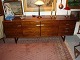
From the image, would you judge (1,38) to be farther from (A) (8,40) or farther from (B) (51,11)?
(B) (51,11)

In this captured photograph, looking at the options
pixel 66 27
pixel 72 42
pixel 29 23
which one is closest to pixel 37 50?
pixel 29 23

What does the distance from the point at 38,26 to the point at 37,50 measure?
0.67 meters

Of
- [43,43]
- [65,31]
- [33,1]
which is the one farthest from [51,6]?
[43,43]

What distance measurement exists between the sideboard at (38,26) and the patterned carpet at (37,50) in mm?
290

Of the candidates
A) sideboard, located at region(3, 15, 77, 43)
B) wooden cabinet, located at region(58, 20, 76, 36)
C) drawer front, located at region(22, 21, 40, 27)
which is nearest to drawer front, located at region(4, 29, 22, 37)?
sideboard, located at region(3, 15, 77, 43)

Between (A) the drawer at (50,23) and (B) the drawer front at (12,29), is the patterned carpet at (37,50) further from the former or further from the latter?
(A) the drawer at (50,23)

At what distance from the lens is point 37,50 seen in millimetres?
3436

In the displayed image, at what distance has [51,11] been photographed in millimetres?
3910

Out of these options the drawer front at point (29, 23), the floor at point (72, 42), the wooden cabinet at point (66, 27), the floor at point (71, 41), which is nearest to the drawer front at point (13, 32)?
the drawer front at point (29, 23)

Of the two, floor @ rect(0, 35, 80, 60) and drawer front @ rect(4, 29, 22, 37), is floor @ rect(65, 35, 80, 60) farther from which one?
drawer front @ rect(4, 29, 22, 37)

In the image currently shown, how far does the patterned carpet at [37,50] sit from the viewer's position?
313cm

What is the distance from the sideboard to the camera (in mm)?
3553

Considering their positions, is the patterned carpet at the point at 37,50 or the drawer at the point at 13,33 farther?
the drawer at the point at 13,33

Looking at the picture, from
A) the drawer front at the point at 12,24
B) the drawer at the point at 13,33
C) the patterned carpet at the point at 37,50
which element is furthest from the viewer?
the drawer at the point at 13,33
